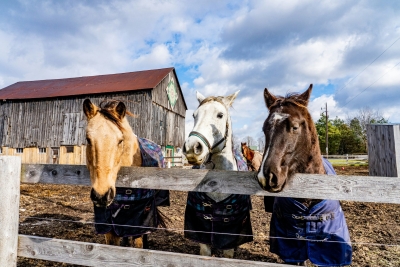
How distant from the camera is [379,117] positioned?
50719mm

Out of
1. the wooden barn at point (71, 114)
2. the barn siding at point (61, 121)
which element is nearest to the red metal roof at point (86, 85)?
the wooden barn at point (71, 114)

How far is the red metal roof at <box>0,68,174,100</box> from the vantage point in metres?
21.8

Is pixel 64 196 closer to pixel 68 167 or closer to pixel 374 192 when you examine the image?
pixel 68 167

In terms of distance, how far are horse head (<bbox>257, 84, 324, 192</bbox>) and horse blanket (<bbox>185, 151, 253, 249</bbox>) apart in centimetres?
108

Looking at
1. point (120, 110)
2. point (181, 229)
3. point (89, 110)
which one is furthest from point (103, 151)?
point (181, 229)

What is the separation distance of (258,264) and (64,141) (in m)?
23.7

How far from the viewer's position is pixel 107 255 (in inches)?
83.0

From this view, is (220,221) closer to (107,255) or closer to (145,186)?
(145,186)

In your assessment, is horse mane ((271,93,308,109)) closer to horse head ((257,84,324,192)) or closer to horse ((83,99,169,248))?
horse head ((257,84,324,192))

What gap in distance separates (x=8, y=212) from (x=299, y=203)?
276 centimetres

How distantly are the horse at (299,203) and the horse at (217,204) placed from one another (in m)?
0.50

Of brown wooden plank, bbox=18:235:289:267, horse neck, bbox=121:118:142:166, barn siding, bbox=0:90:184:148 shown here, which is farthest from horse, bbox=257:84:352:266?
barn siding, bbox=0:90:184:148

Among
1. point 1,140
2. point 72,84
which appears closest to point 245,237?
point 72,84

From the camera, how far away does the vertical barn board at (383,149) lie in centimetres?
194
